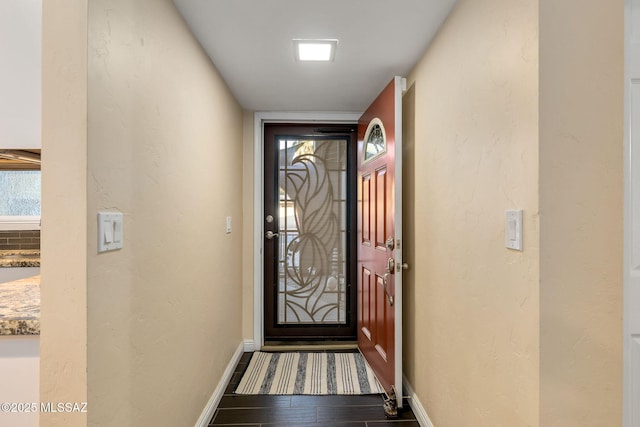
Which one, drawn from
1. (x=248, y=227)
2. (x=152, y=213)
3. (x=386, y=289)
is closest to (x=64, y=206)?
(x=152, y=213)

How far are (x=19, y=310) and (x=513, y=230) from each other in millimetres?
1572

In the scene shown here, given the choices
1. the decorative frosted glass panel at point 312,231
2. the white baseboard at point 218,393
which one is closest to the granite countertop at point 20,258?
the white baseboard at point 218,393

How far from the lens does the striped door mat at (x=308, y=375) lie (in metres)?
2.36

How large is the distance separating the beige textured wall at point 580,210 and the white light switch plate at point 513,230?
0.25 feet

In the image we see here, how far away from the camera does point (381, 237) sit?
2.35m

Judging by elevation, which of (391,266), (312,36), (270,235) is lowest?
(391,266)

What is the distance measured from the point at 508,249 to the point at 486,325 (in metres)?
0.33

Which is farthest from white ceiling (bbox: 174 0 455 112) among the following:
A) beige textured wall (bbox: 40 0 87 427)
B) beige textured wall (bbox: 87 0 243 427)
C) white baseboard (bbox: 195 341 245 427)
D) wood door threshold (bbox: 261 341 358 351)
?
wood door threshold (bbox: 261 341 358 351)

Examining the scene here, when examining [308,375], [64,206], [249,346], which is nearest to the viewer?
[64,206]

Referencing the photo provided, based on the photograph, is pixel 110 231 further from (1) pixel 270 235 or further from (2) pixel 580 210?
(1) pixel 270 235

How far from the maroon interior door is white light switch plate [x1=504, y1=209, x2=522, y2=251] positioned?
3.08 feet

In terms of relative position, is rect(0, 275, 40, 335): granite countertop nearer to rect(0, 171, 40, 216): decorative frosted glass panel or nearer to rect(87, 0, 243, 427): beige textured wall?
rect(87, 0, 243, 427): beige textured wall

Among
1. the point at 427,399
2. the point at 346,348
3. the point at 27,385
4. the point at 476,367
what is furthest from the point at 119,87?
the point at 346,348

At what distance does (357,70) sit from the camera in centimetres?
220
